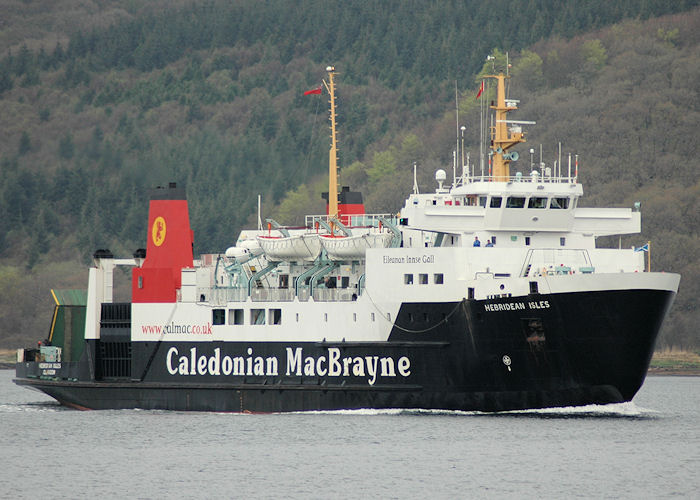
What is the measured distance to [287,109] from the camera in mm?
128125

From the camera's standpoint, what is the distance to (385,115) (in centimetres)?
13000

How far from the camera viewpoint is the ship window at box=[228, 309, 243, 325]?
42281 millimetres

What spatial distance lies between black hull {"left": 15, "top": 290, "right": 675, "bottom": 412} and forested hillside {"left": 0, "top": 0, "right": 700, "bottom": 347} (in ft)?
116

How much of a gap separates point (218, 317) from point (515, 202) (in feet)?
33.4

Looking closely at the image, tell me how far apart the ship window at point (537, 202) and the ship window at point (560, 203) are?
0.67 ft

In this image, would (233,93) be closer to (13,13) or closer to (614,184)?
(13,13)

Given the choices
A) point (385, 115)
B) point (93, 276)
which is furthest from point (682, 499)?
point (385, 115)

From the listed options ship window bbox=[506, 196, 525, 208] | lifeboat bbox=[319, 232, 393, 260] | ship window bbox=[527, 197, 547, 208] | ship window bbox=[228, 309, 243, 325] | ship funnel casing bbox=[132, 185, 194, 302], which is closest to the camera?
ship window bbox=[506, 196, 525, 208]

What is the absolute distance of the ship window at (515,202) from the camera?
3894cm

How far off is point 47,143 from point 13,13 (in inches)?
1887

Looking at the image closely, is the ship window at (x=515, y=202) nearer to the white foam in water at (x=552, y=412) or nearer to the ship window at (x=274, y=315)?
the white foam in water at (x=552, y=412)

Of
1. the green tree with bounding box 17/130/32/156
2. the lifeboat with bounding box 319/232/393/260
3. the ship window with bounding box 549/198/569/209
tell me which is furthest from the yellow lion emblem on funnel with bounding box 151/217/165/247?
the green tree with bounding box 17/130/32/156

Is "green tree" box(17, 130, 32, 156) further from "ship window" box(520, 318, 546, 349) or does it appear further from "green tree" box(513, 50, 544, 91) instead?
"ship window" box(520, 318, 546, 349)

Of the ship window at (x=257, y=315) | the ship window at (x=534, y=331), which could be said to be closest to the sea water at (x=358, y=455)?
the ship window at (x=534, y=331)
